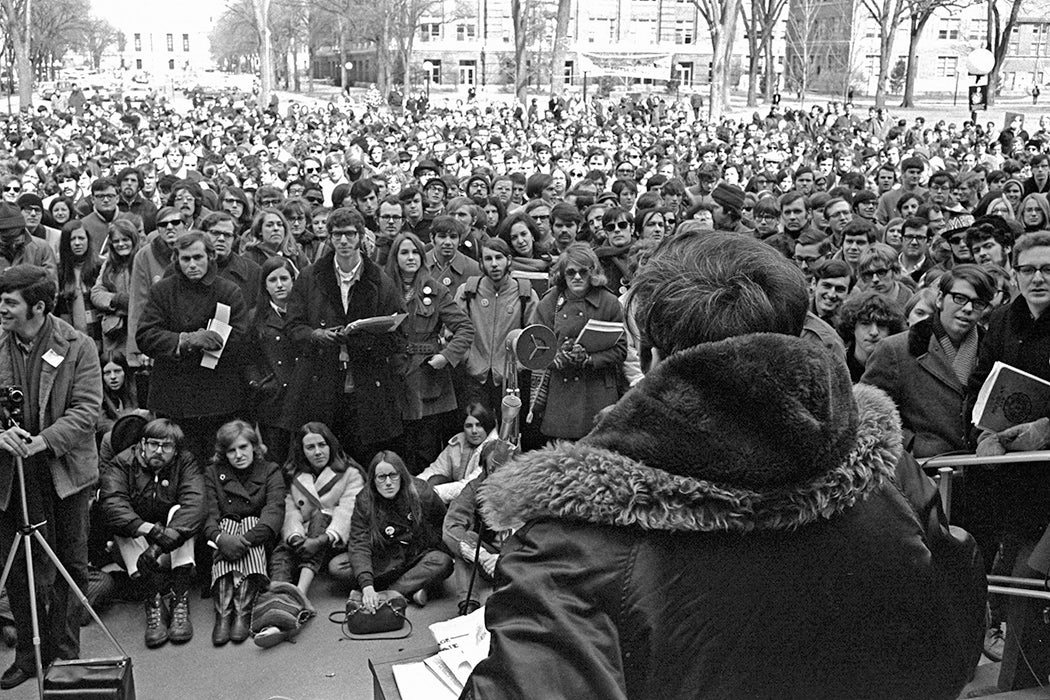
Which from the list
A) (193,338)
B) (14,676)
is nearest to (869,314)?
(193,338)

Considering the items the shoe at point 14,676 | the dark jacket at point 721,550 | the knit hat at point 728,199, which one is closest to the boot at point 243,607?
the shoe at point 14,676

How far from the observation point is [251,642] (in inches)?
213

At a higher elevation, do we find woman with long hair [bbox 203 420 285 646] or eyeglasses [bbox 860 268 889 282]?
eyeglasses [bbox 860 268 889 282]

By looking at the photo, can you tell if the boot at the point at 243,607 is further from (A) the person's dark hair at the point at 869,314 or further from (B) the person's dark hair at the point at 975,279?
(B) the person's dark hair at the point at 975,279

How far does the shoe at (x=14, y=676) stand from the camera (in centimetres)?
479

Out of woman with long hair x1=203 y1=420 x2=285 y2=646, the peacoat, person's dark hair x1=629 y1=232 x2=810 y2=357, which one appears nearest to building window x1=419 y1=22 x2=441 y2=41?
woman with long hair x1=203 y1=420 x2=285 y2=646

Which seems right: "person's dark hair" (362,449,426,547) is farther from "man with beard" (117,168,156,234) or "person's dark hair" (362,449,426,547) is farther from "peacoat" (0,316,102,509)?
"man with beard" (117,168,156,234)

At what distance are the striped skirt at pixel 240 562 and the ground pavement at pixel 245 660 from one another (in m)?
0.22

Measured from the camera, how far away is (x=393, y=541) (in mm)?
5957

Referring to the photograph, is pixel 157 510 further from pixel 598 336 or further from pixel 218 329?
pixel 598 336

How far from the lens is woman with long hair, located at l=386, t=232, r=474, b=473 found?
6.91m

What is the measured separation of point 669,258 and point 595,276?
447 cm

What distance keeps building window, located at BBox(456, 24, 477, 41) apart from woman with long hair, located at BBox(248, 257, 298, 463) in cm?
7198

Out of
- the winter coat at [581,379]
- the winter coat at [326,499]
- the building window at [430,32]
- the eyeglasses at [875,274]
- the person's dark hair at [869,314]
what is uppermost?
the building window at [430,32]
